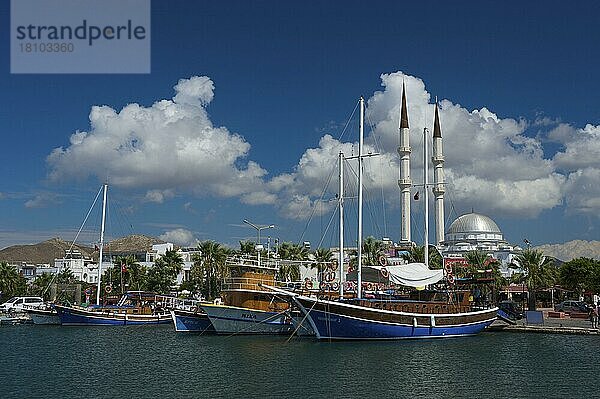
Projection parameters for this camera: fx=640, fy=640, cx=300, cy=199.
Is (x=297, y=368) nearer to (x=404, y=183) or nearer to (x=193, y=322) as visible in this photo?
(x=193, y=322)

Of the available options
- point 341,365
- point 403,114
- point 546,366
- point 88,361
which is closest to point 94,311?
point 88,361

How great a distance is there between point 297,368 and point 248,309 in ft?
66.4

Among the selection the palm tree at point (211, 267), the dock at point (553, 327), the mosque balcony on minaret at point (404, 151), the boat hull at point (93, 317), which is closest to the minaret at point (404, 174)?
the mosque balcony on minaret at point (404, 151)

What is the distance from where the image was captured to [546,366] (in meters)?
37.4

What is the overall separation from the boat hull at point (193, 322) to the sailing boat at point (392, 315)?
38.6ft

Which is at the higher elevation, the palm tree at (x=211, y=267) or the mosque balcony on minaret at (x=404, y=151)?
the mosque balcony on minaret at (x=404, y=151)

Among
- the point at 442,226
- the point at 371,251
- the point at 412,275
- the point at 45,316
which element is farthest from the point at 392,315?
the point at 442,226

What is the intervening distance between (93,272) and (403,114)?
6899 centimetres

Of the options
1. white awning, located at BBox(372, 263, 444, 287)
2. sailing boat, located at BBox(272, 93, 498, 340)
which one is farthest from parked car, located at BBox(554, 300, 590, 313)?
white awning, located at BBox(372, 263, 444, 287)

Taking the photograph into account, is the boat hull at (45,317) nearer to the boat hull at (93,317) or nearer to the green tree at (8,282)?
the boat hull at (93,317)

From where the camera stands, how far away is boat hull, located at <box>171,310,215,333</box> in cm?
5797

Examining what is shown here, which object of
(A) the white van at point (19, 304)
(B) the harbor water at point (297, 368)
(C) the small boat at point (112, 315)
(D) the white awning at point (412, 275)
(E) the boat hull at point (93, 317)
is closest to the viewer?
(B) the harbor water at point (297, 368)

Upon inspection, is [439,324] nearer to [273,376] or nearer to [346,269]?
[273,376]

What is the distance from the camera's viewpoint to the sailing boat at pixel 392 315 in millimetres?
47312
